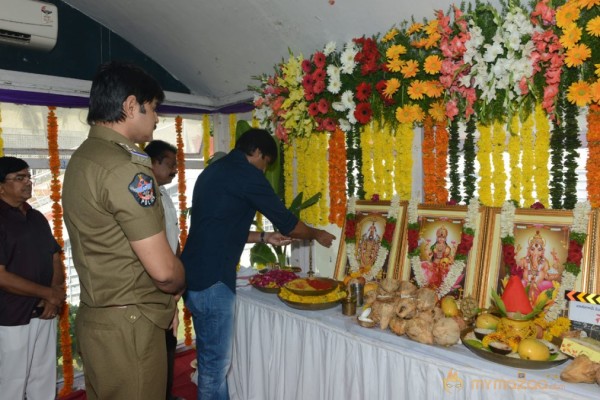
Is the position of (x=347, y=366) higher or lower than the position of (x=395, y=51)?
lower

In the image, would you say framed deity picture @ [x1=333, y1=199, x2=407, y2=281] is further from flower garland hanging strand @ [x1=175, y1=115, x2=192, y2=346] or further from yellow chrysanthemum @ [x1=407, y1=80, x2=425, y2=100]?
flower garland hanging strand @ [x1=175, y1=115, x2=192, y2=346]

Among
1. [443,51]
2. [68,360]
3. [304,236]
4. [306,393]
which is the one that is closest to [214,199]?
[304,236]

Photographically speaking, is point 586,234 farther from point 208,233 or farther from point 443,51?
point 208,233

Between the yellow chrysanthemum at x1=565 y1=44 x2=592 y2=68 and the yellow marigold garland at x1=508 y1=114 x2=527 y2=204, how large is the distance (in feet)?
1.50

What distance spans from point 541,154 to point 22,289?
321 cm

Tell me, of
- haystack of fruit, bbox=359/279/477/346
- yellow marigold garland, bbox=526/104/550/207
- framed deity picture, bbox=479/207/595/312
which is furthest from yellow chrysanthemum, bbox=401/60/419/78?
haystack of fruit, bbox=359/279/477/346

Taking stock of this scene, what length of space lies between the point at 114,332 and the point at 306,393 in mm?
1344

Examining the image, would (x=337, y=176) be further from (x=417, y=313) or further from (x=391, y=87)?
(x=417, y=313)

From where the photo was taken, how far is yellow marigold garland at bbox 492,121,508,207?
249cm

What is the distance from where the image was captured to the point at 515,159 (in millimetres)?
2439

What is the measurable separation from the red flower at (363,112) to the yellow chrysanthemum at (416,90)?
0.40 meters

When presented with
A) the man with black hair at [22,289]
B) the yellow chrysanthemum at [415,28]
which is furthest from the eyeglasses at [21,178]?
the yellow chrysanthemum at [415,28]

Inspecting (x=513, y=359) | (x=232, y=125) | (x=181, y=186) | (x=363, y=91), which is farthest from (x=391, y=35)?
(x=181, y=186)

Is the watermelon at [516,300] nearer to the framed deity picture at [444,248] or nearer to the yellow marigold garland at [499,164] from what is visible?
the framed deity picture at [444,248]
